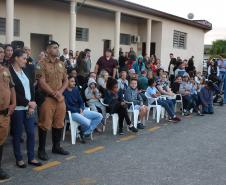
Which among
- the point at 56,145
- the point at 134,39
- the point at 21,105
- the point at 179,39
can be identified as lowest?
the point at 56,145

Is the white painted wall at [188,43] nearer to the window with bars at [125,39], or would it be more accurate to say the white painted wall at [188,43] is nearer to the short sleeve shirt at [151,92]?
the window with bars at [125,39]

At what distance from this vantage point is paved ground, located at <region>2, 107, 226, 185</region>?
5320 mm

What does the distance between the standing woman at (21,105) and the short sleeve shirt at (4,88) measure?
337mm

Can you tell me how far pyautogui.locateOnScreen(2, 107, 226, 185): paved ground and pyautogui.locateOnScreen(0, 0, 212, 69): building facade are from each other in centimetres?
673

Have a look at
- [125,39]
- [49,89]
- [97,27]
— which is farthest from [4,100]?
[125,39]

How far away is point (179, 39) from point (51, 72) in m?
20.6

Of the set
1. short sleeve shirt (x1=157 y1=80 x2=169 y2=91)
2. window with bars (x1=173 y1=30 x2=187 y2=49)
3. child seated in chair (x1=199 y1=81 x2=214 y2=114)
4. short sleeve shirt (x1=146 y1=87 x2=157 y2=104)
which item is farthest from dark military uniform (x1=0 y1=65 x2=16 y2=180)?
window with bars (x1=173 y1=30 x2=187 y2=49)

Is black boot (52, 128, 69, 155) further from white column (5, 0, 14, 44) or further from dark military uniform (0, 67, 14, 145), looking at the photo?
white column (5, 0, 14, 44)

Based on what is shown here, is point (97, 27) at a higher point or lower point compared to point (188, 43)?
higher

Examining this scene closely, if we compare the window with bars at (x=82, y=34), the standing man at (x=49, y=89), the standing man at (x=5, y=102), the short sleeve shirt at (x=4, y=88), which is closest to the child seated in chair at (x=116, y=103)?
the standing man at (x=49, y=89)

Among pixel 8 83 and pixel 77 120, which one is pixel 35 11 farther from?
pixel 8 83

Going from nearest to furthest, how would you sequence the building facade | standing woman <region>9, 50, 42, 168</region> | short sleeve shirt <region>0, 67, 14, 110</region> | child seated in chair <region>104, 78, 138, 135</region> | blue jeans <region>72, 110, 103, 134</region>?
short sleeve shirt <region>0, 67, 14, 110</region>, standing woman <region>9, 50, 42, 168</region>, blue jeans <region>72, 110, 103, 134</region>, child seated in chair <region>104, 78, 138, 135</region>, the building facade

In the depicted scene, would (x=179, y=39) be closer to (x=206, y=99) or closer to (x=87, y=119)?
(x=206, y=99)

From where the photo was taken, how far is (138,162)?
6.22 metres
